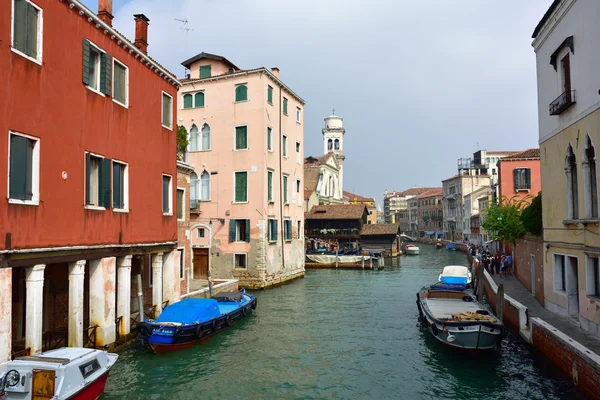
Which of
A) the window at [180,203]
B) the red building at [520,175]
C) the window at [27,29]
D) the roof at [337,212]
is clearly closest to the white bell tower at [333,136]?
the roof at [337,212]

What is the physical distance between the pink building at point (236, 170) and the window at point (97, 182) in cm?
1472

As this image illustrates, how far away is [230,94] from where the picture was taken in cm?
2800

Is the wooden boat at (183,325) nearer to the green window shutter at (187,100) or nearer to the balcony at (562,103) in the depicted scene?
the balcony at (562,103)

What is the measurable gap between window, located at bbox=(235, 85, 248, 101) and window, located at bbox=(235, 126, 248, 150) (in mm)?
1729

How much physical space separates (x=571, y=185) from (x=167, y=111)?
42.6ft

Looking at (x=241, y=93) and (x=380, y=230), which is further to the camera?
(x=380, y=230)

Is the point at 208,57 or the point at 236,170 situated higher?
the point at 208,57

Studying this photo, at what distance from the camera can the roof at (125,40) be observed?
37.6 feet

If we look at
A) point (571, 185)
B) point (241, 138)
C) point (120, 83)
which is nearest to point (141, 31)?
point (120, 83)

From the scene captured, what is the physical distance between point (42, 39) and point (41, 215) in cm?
386

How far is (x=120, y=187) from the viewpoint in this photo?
520 inches

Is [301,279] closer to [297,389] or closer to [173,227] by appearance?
[173,227]

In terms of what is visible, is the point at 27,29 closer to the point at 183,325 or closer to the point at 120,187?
the point at 120,187

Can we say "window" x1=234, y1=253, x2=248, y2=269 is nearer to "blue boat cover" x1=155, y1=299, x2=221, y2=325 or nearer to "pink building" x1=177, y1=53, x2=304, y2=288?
"pink building" x1=177, y1=53, x2=304, y2=288
